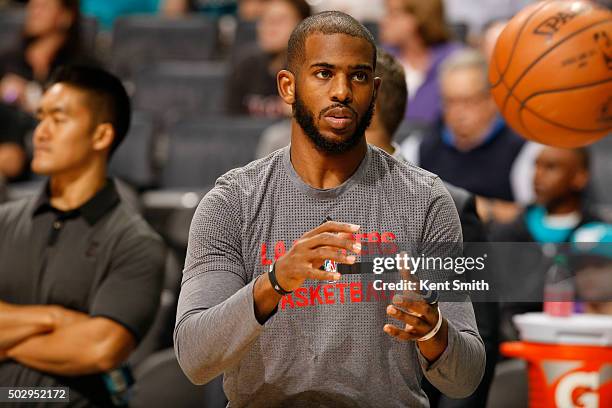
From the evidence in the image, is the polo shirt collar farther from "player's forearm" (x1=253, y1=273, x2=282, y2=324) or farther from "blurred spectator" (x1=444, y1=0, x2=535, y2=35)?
"blurred spectator" (x1=444, y1=0, x2=535, y2=35)

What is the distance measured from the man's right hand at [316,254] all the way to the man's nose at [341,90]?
34cm

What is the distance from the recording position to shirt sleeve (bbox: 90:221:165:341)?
10.2 feet

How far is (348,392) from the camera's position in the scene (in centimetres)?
229

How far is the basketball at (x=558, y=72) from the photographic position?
2760 mm

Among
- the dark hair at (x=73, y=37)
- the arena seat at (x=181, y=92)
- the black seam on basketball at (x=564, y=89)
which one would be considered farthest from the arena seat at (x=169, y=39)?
the black seam on basketball at (x=564, y=89)

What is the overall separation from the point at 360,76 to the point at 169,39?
184 inches

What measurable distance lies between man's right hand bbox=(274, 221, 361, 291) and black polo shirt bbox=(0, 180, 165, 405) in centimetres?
120

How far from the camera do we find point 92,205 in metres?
3.25

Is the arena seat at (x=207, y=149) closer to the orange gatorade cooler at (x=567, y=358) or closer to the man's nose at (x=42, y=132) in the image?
the man's nose at (x=42, y=132)

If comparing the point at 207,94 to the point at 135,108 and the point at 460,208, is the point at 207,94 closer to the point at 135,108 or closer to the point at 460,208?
the point at 135,108

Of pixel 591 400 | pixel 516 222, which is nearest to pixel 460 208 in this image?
pixel 591 400

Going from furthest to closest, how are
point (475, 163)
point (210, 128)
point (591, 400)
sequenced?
point (210, 128) → point (475, 163) → point (591, 400)

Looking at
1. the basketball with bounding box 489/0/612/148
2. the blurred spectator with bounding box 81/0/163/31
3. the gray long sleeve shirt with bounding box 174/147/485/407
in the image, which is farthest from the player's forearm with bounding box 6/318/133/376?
the blurred spectator with bounding box 81/0/163/31

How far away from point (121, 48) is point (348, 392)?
15.8ft
